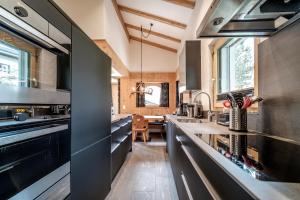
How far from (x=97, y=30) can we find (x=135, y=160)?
2598 mm

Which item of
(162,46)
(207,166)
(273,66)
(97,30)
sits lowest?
(207,166)

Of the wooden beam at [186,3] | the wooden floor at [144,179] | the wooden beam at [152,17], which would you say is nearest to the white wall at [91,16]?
the wooden beam at [186,3]

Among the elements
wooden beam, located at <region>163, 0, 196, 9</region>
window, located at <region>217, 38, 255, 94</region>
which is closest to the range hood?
window, located at <region>217, 38, 255, 94</region>

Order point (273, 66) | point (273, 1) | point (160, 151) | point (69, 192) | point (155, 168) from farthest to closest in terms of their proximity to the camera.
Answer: point (160, 151) < point (155, 168) < point (273, 66) < point (69, 192) < point (273, 1)

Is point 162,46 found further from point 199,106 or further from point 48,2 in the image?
point 48,2

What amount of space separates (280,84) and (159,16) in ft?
12.5

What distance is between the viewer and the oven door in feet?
2.26

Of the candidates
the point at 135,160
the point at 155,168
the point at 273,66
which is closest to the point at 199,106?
the point at 155,168

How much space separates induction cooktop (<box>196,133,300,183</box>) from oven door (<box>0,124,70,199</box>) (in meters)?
0.84

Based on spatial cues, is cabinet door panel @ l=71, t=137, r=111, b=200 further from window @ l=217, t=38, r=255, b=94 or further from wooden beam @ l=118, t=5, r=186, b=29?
wooden beam @ l=118, t=5, r=186, b=29

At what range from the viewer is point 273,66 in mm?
1323

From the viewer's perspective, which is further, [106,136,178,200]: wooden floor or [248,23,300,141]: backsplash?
[106,136,178,200]: wooden floor

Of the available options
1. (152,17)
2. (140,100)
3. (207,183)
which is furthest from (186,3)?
(140,100)

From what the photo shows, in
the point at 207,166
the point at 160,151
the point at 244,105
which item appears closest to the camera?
the point at 207,166
